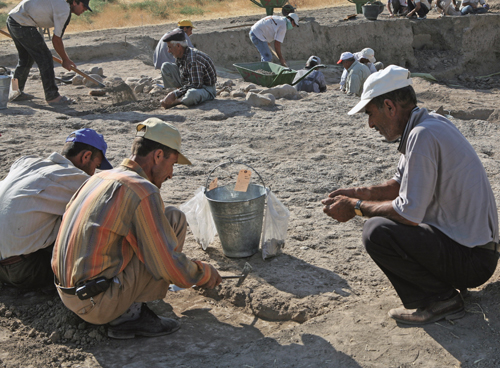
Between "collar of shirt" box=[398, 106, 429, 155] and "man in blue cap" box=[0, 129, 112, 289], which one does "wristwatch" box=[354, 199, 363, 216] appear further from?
"man in blue cap" box=[0, 129, 112, 289]

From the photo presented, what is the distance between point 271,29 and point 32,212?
1036 centimetres

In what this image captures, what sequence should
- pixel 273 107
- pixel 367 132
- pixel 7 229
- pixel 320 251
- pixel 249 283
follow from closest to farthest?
pixel 7 229 < pixel 249 283 < pixel 320 251 < pixel 367 132 < pixel 273 107

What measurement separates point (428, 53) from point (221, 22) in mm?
6997

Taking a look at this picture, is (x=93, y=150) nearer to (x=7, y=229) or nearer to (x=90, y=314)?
(x=7, y=229)

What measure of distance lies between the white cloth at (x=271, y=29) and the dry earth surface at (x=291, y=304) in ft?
21.2

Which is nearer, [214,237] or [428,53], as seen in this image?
[214,237]

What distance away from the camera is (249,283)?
3.44 meters

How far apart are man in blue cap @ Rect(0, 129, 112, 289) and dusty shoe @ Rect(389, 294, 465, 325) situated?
209 cm

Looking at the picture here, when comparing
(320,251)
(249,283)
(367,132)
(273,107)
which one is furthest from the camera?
(273,107)

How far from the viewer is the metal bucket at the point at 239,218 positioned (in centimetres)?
355

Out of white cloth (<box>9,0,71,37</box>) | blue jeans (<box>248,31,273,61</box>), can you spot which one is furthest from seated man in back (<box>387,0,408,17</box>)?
white cloth (<box>9,0,71,37</box>)

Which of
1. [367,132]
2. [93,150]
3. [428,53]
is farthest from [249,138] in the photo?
[428,53]

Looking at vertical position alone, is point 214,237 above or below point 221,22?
below

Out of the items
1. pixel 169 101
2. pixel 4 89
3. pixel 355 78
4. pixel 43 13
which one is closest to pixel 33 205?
pixel 169 101
